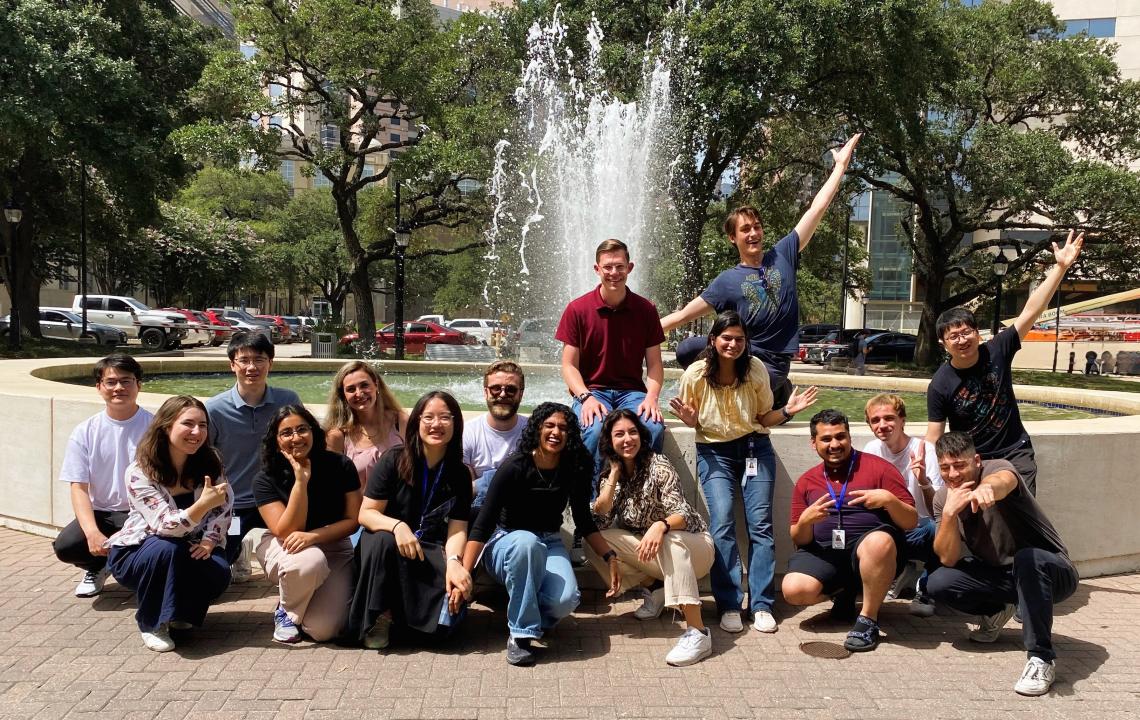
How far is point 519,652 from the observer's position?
387 cm

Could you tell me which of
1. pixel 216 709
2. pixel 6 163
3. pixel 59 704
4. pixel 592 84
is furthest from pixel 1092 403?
pixel 6 163

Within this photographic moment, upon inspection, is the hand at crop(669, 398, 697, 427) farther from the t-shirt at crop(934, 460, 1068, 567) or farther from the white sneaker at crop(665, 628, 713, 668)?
the t-shirt at crop(934, 460, 1068, 567)

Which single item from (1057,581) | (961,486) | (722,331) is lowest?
(1057,581)

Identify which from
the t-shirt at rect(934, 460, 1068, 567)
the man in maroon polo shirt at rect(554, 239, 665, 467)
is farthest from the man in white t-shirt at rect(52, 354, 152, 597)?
the t-shirt at rect(934, 460, 1068, 567)

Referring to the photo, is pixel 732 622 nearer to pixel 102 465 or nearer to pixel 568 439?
pixel 568 439

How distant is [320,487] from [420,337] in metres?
27.4

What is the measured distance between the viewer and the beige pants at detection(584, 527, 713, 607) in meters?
4.11

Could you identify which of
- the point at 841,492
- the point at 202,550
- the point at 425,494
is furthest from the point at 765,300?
the point at 202,550

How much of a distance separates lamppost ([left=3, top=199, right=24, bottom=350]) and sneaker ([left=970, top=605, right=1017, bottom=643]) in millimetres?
23872

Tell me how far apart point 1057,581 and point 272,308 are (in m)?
80.6

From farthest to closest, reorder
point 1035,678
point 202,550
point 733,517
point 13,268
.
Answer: point 13,268 → point 733,517 → point 202,550 → point 1035,678

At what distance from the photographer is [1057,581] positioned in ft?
12.6

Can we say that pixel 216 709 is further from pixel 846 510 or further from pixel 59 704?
pixel 846 510

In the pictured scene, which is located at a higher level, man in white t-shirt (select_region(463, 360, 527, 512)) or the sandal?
man in white t-shirt (select_region(463, 360, 527, 512))
